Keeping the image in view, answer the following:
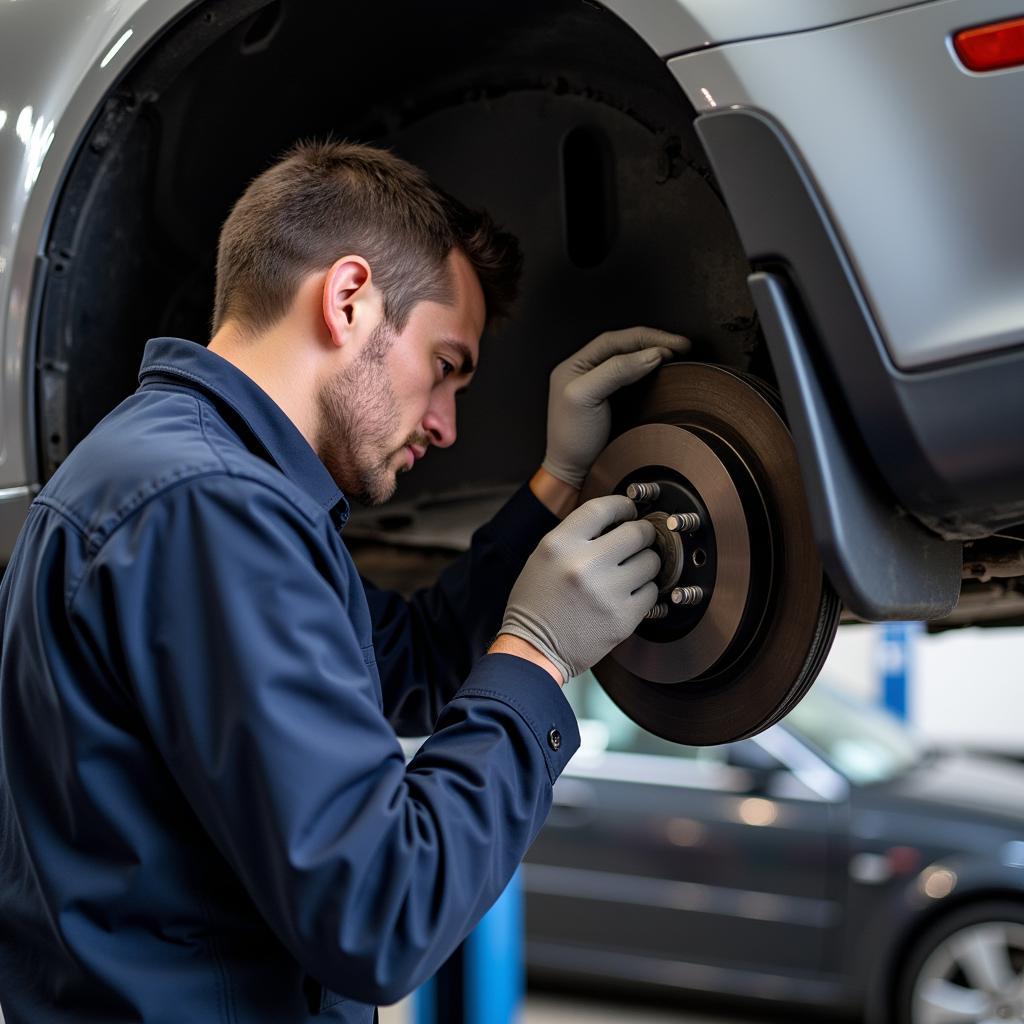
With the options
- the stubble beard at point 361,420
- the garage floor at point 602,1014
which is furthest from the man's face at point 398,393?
the garage floor at point 602,1014

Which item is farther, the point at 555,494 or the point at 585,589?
the point at 555,494

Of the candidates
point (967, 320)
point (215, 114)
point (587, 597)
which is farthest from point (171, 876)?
point (215, 114)

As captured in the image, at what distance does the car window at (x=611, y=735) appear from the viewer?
3.13 meters

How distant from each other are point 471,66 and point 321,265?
1.03ft

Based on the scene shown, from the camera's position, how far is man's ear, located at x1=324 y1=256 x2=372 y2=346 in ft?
2.97

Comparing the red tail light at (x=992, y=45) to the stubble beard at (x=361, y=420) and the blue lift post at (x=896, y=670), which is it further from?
the blue lift post at (x=896, y=670)

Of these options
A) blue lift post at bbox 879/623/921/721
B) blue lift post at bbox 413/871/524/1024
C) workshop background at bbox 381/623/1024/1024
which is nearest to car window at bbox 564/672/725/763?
workshop background at bbox 381/623/1024/1024

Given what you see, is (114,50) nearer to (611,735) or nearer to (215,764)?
(215,764)

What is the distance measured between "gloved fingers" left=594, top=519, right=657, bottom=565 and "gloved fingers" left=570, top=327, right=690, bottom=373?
0.53ft

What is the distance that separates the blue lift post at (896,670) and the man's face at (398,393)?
13.9 feet

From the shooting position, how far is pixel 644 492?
0.93 metres

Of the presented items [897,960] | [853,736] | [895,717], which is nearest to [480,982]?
[897,960]

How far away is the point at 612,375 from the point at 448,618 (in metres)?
0.31

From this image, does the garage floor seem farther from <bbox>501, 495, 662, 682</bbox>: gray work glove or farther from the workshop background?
<bbox>501, 495, 662, 682</bbox>: gray work glove
